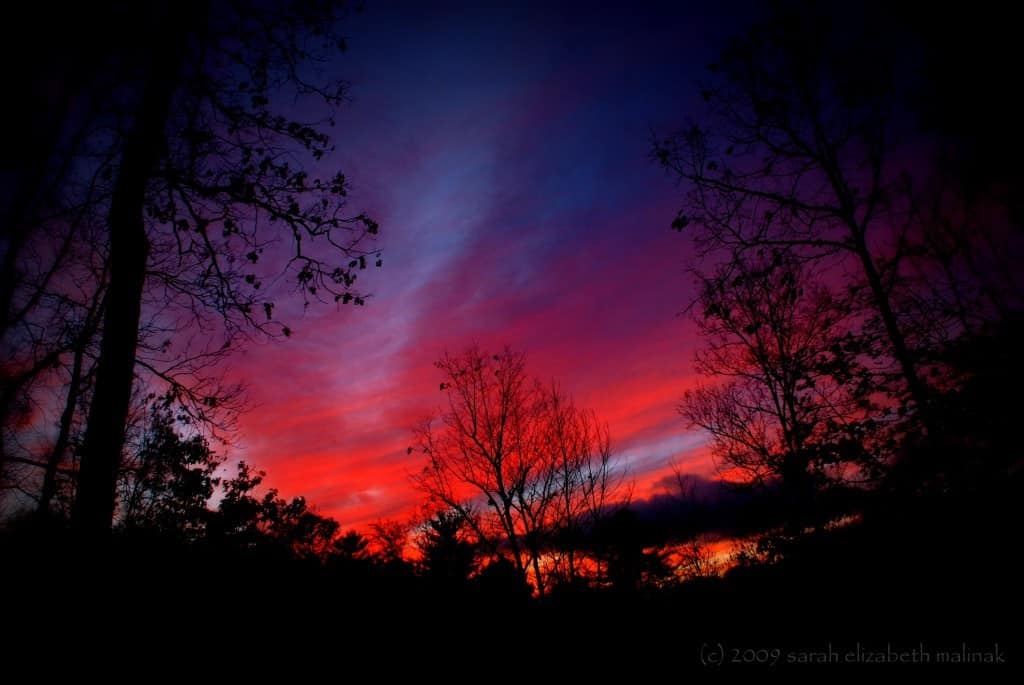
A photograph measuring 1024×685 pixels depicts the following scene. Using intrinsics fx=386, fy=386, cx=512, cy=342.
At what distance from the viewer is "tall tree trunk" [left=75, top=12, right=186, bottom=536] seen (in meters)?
4.51

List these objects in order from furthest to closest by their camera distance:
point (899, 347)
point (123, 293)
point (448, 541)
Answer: point (448, 541) < point (899, 347) < point (123, 293)

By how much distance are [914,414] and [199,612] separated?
13.5 meters

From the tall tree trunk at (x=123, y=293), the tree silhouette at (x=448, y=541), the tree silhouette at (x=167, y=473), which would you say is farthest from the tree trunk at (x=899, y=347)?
the tree silhouette at (x=167, y=473)

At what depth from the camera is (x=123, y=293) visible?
5023mm

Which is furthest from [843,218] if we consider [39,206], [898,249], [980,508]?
[39,206]

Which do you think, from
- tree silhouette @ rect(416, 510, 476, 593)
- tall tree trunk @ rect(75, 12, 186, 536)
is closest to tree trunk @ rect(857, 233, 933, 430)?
tree silhouette @ rect(416, 510, 476, 593)

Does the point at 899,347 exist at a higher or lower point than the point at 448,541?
higher

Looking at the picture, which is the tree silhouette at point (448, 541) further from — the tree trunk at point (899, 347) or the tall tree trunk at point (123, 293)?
the tree trunk at point (899, 347)

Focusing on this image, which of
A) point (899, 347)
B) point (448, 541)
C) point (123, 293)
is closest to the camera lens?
point (123, 293)

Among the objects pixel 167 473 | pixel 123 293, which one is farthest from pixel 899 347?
pixel 167 473

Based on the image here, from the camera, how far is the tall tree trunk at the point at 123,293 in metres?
4.51

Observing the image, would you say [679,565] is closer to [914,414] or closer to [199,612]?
[914,414]

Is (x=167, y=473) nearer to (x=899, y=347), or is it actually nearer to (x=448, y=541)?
(x=448, y=541)

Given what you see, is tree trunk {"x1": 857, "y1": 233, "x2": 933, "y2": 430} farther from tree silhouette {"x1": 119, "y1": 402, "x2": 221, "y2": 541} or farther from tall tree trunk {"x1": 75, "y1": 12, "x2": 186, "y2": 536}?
tree silhouette {"x1": 119, "y1": 402, "x2": 221, "y2": 541}
